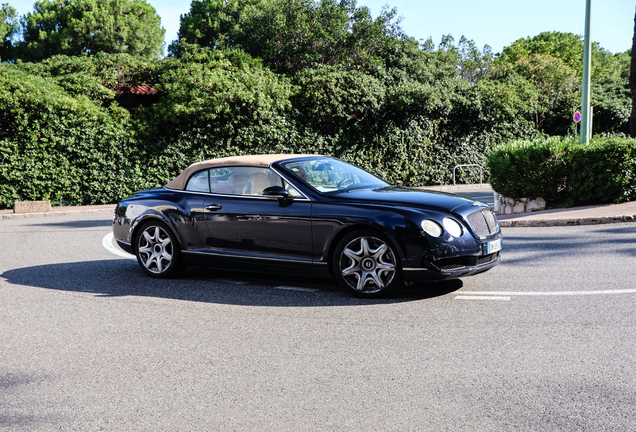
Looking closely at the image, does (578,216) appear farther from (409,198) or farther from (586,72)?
(409,198)

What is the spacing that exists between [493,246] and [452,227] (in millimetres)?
642

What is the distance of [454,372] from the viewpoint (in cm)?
409

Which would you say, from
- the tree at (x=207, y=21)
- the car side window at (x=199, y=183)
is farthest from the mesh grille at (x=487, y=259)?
the tree at (x=207, y=21)

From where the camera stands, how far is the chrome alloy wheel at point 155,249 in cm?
763

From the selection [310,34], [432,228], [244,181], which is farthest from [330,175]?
[310,34]

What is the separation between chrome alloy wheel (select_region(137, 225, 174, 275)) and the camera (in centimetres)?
763

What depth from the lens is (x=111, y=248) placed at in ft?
34.7

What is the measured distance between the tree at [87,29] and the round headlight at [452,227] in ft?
148

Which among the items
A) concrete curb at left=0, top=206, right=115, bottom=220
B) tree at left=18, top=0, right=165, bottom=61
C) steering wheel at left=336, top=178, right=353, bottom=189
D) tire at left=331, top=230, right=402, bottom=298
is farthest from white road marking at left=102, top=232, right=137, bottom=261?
tree at left=18, top=0, right=165, bottom=61

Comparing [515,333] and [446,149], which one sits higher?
[446,149]

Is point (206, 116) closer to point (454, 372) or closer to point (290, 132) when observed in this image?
point (290, 132)

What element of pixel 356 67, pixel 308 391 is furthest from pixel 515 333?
pixel 356 67

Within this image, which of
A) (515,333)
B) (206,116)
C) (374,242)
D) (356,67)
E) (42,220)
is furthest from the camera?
(356,67)

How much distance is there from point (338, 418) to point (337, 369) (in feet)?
2.66
